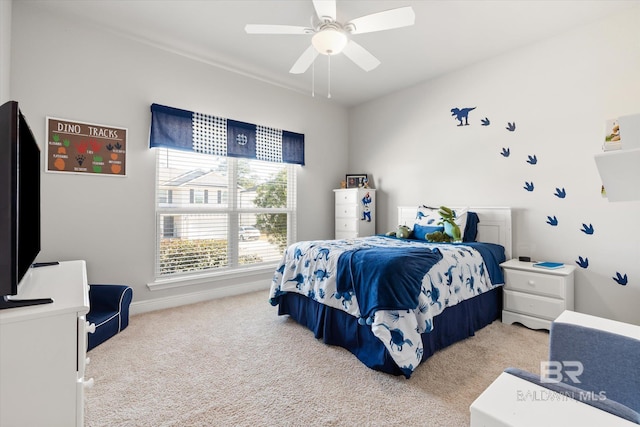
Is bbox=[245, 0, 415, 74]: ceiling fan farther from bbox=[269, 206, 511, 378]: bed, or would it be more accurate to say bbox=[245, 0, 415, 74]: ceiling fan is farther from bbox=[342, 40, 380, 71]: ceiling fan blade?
bbox=[269, 206, 511, 378]: bed

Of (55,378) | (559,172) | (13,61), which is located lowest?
(55,378)

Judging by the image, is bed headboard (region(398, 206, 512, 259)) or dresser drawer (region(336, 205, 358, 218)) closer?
bed headboard (region(398, 206, 512, 259))

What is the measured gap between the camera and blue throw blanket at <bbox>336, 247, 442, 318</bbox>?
186cm

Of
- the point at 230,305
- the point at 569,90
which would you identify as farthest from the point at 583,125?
the point at 230,305

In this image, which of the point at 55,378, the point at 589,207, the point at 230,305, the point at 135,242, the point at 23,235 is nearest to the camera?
the point at 55,378

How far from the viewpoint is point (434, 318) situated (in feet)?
7.06

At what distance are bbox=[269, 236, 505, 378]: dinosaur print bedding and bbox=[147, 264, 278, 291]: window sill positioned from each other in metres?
1.00

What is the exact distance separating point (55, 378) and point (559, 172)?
384 centimetres

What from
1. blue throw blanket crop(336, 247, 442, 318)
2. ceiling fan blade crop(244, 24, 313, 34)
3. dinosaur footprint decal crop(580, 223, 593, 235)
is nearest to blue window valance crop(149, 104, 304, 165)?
ceiling fan blade crop(244, 24, 313, 34)

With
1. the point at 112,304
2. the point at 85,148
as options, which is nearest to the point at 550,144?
the point at 112,304

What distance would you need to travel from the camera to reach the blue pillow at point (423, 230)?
3.35 meters

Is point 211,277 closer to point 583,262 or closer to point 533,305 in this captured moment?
point 533,305

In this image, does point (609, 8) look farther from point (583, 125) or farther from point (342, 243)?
point (342, 243)

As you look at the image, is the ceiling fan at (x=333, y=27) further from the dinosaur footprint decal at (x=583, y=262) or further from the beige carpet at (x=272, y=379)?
the dinosaur footprint decal at (x=583, y=262)
